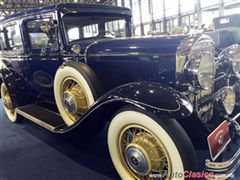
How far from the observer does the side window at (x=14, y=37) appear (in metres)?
3.53

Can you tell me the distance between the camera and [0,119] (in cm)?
441

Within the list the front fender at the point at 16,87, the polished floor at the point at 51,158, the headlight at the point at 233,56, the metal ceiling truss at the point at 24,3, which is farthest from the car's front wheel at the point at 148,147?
the metal ceiling truss at the point at 24,3

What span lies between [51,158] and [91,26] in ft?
5.71

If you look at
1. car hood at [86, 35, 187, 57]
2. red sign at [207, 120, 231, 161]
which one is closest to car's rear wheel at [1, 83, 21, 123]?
car hood at [86, 35, 187, 57]

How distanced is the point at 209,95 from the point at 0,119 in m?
3.80

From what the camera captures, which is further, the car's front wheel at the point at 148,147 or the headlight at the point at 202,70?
the headlight at the point at 202,70

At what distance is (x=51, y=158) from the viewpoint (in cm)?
275

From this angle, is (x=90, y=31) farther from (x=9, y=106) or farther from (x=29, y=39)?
(x=9, y=106)

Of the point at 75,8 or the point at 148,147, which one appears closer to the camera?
the point at 148,147

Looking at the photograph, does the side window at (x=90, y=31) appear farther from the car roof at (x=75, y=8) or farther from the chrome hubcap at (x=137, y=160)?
the chrome hubcap at (x=137, y=160)

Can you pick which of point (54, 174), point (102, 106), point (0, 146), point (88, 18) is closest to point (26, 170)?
point (54, 174)

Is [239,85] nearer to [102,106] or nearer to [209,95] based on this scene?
[209,95]

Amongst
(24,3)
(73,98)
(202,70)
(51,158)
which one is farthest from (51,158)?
(24,3)

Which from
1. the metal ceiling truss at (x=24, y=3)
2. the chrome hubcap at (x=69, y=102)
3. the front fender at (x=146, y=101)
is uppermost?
the metal ceiling truss at (x=24, y=3)
